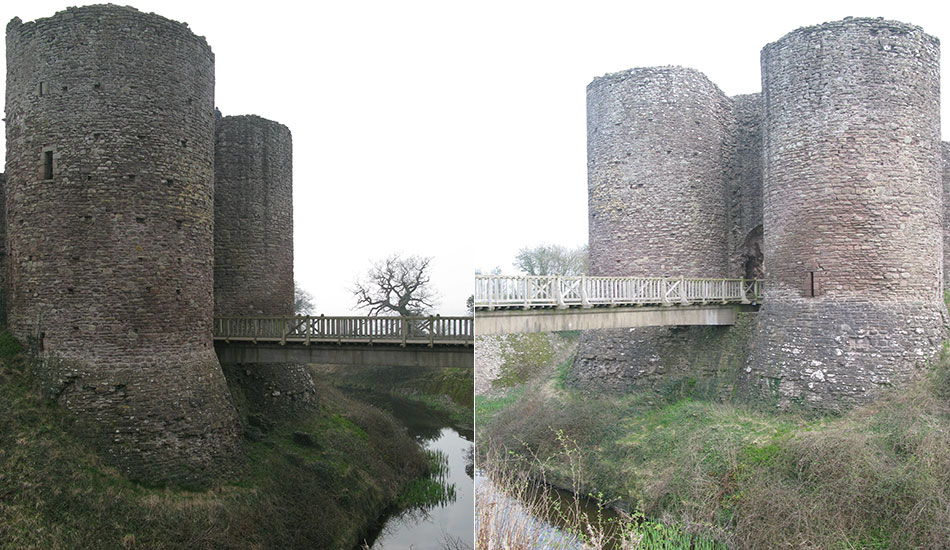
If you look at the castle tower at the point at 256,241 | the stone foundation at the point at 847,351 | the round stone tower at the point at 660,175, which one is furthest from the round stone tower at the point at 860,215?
the castle tower at the point at 256,241

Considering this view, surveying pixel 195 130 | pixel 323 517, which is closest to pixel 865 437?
pixel 323 517

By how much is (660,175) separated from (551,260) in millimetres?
8929

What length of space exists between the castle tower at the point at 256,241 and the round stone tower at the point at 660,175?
653 centimetres

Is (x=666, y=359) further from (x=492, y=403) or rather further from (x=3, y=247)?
(x=3, y=247)

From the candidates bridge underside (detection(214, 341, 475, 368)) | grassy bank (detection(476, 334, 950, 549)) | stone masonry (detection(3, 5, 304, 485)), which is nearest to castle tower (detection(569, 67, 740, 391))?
grassy bank (detection(476, 334, 950, 549))

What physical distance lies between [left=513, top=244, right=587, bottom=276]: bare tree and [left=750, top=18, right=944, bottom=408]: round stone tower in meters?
9.34

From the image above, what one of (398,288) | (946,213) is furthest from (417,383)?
(946,213)

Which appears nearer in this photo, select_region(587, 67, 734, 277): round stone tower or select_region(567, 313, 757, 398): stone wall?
select_region(567, 313, 757, 398): stone wall

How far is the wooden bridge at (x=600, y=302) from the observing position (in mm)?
7871

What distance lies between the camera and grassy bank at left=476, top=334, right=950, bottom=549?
805cm

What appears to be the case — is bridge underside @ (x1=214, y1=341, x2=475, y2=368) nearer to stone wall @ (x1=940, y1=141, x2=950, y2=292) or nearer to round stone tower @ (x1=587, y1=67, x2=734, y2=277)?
round stone tower @ (x1=587, y1=67, x2=734, y2=277)

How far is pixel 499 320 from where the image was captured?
7867 millimetres

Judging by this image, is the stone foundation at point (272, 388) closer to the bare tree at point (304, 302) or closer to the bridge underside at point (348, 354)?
the bridge underside at point (348, 354)

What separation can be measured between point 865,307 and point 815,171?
2402mm
